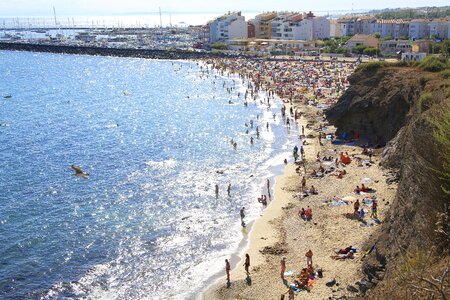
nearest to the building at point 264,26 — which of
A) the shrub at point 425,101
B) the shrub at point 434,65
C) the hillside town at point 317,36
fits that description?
the hillside town at point 317,36

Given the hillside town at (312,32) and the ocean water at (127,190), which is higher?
the hillside town at (312,32)

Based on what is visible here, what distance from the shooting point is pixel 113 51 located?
127125 millimetres

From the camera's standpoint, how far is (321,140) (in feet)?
125

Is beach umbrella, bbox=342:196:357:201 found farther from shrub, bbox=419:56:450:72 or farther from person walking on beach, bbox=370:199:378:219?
shrub, bbox=419:56:450:72

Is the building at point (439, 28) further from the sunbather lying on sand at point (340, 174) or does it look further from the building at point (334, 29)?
the sunbather lying on sand at point (340, 174)

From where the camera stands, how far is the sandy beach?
1834 cm

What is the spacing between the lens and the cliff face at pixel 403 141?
563 inches

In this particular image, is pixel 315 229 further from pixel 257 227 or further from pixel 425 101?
pixel 425 101

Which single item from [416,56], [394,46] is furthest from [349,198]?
[394,46]

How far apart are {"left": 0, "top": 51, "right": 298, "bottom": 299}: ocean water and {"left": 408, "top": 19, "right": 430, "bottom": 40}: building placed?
6402 centimetres

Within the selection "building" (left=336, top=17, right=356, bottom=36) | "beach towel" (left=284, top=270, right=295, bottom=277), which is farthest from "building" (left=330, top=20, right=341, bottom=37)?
Result: "beach towel" (left=284, top=270, right=295, bottom=277)

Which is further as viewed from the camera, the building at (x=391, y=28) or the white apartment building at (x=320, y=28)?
the white apartment building at (x=320, y=28)

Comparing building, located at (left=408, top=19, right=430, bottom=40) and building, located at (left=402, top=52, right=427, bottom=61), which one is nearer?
building, located at (left=402, top=52, right=427, bottom=61)

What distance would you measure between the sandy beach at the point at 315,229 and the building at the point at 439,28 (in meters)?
73.7
